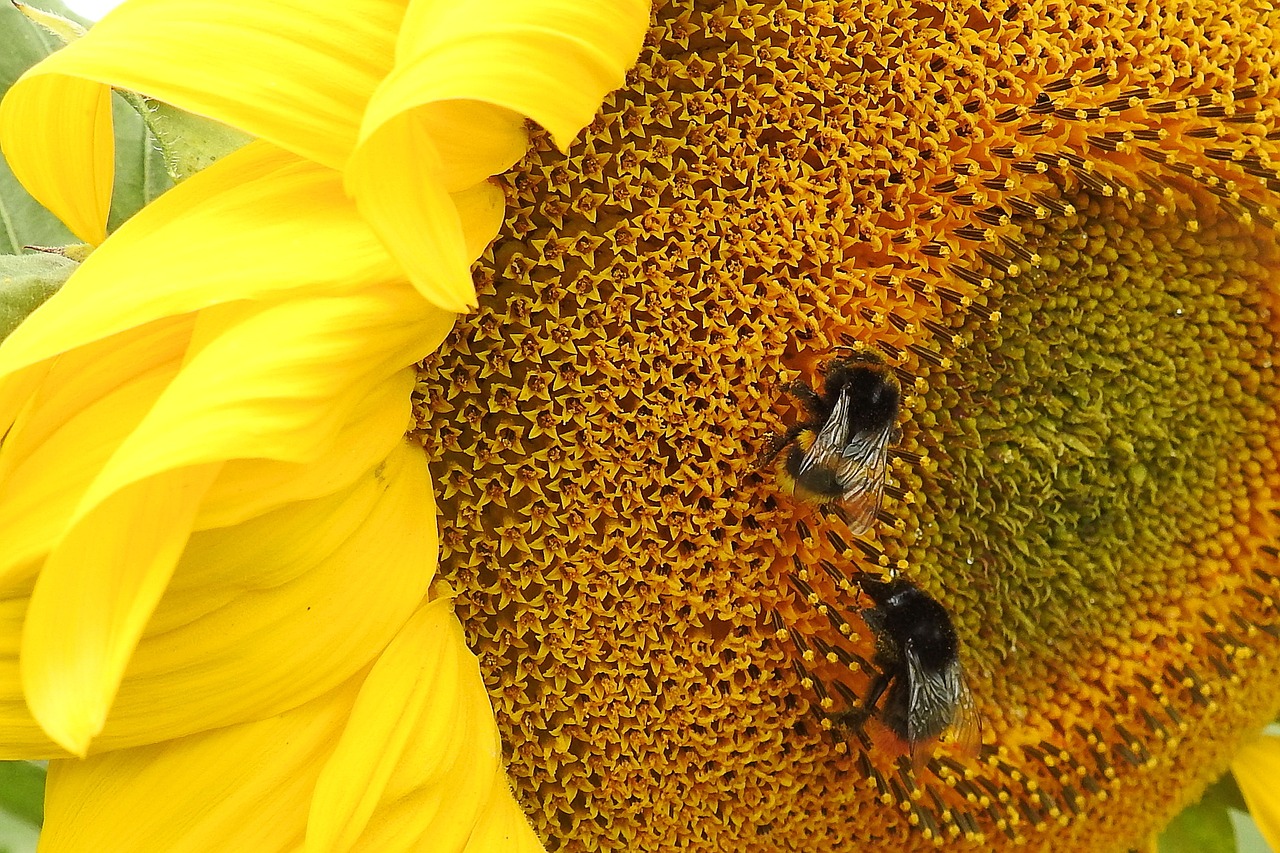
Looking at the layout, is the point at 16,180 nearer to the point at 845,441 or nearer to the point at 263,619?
the point at 263,619

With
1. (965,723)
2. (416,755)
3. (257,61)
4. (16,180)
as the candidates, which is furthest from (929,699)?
(16,180)

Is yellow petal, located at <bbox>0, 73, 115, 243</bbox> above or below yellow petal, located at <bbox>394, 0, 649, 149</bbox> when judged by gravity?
below

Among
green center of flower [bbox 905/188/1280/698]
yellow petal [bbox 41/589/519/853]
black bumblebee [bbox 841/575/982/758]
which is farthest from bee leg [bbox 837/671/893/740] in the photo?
yellow petal [bbox 41/589/519/853]

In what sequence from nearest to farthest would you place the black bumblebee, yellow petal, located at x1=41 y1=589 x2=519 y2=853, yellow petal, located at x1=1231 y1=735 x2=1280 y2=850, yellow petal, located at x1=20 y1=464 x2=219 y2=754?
yellow petal, located at x1=20 y1=464 x2=219 y2=754 < yellow petal, located at x1=41 y1=589 x2=519 y2=853 < the black bumblebee < yellow petal, located at x1=1231 y1=735 x2=1280 y2=850

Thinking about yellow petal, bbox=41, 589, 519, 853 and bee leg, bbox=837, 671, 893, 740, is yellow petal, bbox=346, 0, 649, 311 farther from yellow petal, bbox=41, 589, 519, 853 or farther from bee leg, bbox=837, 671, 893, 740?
bee leg, bbox=837, 671, 893, 740

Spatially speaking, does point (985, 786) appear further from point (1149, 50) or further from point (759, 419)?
point (1149, 50)

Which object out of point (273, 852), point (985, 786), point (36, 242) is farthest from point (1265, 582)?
point (36, 242)

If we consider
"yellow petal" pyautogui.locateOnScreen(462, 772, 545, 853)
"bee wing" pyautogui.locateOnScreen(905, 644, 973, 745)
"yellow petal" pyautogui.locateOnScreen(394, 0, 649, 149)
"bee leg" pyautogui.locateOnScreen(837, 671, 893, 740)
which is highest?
"yellow petal" pyautogui.locateOnScreen(394, 0, 649, 149)
